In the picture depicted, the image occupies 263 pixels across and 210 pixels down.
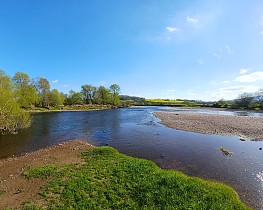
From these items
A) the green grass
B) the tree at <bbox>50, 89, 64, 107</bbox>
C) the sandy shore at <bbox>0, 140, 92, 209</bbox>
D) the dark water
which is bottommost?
the dark water

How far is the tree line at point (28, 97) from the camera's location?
87.9 ft

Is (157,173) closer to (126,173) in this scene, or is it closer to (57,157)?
(126,173)

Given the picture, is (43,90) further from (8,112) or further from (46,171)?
(46,171)

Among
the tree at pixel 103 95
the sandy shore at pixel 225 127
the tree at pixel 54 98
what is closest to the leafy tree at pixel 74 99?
the tree at pixel 103 95

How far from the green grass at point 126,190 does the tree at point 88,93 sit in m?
119

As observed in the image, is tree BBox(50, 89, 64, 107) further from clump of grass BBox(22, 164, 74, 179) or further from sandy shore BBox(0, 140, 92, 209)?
clump of grass BBox(22, 164, 74, 179)

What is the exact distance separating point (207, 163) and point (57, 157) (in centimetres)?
1454

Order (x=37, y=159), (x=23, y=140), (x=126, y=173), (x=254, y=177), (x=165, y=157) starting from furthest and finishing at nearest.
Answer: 1. (x=23, y=140)
2. (x=165, y=157)
3. (x=37, y=159)
4. (x=254, y=177)
5. (x=126, y=173)

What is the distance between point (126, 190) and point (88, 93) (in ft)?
409

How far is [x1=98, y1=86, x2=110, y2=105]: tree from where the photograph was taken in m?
129

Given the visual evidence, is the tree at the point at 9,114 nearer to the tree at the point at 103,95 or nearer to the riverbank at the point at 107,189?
the riverbank at the point at 107,189

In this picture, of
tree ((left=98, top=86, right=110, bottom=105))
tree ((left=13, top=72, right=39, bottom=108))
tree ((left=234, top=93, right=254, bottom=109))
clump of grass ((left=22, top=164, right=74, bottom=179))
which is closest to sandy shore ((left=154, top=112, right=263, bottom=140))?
clump of grass ((left=22, top=164, right=74, bottom=179))

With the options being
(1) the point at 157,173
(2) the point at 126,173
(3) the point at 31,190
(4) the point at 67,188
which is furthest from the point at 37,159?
(1) the point at 157,173

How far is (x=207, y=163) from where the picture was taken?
1622cm
